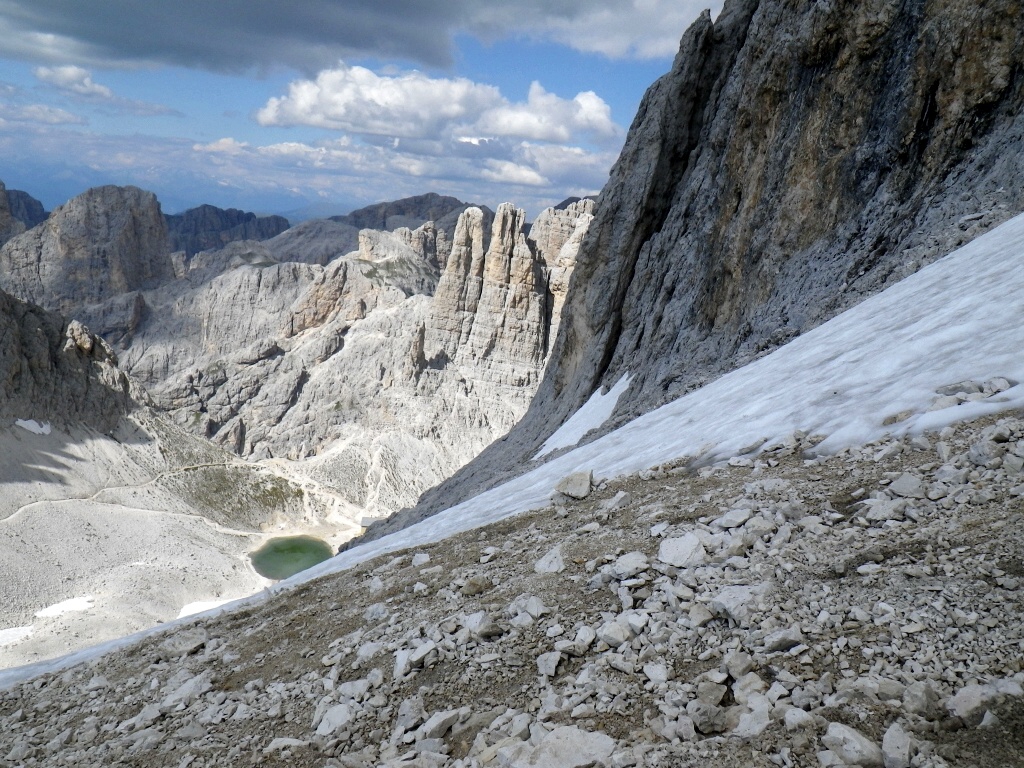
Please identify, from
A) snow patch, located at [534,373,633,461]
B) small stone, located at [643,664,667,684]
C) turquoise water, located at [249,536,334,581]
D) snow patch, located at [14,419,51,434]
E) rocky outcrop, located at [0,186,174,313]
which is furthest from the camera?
rocky outcrop, located at [0,186,174,313]

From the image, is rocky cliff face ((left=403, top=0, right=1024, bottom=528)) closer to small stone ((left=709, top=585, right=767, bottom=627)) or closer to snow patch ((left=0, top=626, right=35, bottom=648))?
small stone ((left=709, top=585, right=767, bottom=627))

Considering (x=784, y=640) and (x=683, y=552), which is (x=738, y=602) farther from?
(x=683, y=552)

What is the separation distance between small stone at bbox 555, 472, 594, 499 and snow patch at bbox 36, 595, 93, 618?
161ft

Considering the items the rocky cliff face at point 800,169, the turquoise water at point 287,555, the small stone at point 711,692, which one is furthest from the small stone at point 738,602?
the turquoise water at point 287,555

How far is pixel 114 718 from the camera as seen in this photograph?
6.65 meters

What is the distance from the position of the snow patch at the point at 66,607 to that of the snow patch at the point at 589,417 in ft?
131

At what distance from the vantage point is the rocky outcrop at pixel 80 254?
431 feet

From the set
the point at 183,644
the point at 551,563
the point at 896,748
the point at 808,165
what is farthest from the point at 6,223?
the point at 896,748

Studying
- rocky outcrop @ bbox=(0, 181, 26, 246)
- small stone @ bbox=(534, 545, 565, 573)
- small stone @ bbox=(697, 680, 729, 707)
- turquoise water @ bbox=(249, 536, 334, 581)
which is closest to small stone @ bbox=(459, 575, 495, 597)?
small stone @ bbox=(534, 545, 565, 573)

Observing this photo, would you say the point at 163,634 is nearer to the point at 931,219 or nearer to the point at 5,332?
the point at 931,219

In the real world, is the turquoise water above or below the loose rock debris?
below

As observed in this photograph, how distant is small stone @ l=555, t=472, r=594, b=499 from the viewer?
9094mm

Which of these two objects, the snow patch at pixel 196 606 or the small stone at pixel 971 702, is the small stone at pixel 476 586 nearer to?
the small stone at pixel 971 702

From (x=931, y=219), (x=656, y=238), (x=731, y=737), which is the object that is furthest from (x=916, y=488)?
(x=656, y=238)
